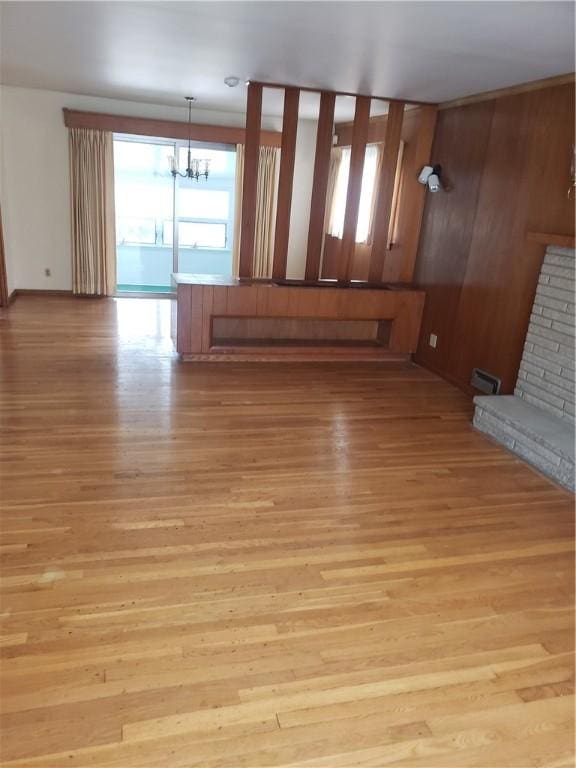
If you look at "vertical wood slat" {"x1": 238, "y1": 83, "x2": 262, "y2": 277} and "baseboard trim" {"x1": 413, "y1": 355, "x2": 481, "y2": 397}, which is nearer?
"baseboard trim" {"x1": 413, "y1": 355, "x2": 481, "y2": 397}

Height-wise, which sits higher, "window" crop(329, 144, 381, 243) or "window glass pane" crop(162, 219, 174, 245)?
"window" crop(329, 144, 381, 243)

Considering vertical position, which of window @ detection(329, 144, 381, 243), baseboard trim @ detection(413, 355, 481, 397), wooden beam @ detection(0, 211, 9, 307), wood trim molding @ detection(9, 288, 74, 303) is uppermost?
window @ detection(329, 144, 381, 243)

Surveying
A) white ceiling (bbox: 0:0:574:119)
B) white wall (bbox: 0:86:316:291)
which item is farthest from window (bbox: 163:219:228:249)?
white ceiling (bbox: 0:0:574:119)

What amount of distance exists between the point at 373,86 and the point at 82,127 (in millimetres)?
4019

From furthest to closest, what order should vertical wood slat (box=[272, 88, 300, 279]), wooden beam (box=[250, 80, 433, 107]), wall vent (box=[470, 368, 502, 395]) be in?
vertical wood slat (box=[272, 88, 300, 279]) < wooden beam (box=[250, 80, 433, 107]) < wall vent (box=[470, 368, 502, 395])

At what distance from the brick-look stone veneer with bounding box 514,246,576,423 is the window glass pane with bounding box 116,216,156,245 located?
677 cm

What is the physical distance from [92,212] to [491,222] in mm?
5128

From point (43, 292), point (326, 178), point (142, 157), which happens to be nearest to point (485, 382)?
point (326, 178)

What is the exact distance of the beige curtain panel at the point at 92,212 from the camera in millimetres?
7055

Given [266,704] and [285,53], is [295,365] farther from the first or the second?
[266,704]

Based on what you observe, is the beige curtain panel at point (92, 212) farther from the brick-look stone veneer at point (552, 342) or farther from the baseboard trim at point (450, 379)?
the brick-look stone veneer at point (552, 342)

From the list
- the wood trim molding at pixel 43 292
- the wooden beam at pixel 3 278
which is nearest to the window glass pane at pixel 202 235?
the wood trim molding at pixel 43 292

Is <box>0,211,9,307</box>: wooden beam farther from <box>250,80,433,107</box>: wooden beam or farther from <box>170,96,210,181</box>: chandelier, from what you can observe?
<box>250,80,433,107</box>: wooden beam

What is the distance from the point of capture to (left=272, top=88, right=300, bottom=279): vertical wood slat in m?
5.12
